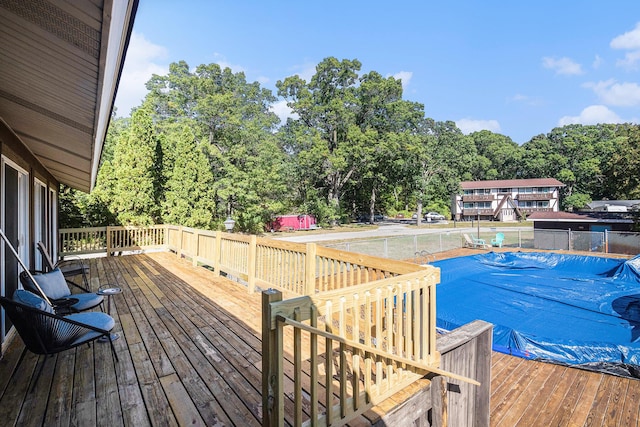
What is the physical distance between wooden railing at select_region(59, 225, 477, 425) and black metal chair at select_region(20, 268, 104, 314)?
2.19 meters

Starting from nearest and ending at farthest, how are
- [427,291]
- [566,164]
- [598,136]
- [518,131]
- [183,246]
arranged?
[427,291] < [183,246] < [566,164] < [598,136] < [518,131]

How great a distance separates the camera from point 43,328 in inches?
91.6

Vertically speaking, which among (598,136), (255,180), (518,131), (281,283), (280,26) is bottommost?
(281,283)

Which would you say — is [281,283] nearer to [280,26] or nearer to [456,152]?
[280,26]

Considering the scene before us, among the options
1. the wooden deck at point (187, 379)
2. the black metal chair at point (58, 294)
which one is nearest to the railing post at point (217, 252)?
the wooden deck at point (187, 379)

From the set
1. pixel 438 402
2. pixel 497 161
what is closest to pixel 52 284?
pixel 438 402

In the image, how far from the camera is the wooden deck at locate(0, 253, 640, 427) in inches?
83.5

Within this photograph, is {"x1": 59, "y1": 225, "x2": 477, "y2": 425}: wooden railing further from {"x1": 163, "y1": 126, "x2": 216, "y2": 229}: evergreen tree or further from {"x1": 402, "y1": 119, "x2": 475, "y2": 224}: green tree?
{"x1": 402, "y1": 119, "x2": 475, "y2": 224}: green tree

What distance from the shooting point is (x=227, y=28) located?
9.59m

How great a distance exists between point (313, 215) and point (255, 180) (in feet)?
30.8

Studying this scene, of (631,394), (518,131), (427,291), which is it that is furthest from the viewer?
(518,131)

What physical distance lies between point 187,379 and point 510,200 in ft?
149

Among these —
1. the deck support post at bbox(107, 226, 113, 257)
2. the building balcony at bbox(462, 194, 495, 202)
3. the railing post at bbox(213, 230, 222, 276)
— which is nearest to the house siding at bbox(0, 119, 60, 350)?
the railing post at bbox(213, 230, 222, 276)

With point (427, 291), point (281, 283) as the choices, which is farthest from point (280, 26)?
point (427, 291)
